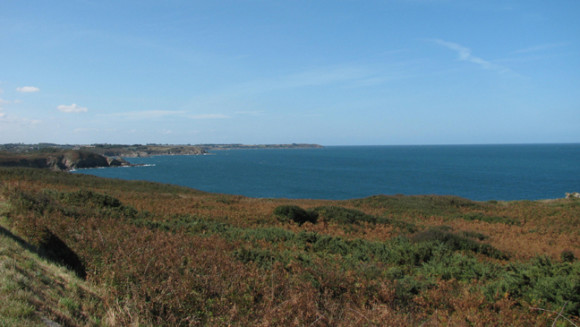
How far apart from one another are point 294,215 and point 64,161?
11960 centimetres

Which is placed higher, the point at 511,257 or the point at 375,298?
the point at 375,298

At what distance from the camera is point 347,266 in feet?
25.8

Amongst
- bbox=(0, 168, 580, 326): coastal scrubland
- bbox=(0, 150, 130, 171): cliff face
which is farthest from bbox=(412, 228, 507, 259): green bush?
bbox=(0, 150, 130, 171): cliff face

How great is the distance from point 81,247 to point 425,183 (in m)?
81.3

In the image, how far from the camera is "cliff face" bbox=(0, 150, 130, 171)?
3649 inches

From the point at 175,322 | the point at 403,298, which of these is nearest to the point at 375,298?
the point at 403,298

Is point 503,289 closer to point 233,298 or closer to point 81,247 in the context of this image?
point 233,298

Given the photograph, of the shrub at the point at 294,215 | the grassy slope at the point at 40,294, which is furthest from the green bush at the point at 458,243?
the grassy slope at the point at 40,294

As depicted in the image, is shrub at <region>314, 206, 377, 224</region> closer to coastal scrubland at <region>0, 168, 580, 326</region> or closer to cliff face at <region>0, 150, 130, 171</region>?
coastal scrubland at <region>0, 168, 580, 326</region>

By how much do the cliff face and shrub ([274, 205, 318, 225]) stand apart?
90237 mm

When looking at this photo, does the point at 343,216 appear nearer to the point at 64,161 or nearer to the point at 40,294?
the point at 40,294

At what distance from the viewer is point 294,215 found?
1909cm

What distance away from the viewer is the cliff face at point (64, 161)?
304 feet

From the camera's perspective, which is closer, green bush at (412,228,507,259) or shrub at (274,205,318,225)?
green bush at (412,228,507,259)
